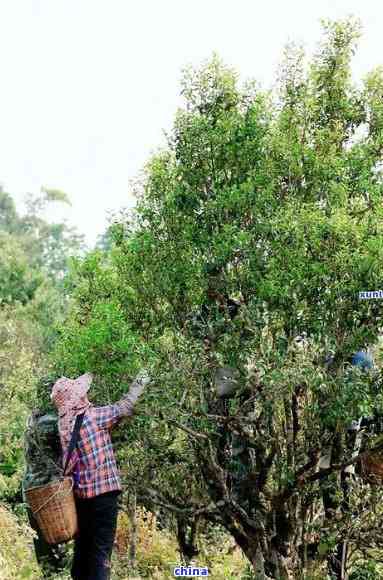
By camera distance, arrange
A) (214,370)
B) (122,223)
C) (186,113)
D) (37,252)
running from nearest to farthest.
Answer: (214,370)
(186,113)
(122,223)
(37,252)

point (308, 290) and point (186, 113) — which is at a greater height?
point (186, 113)

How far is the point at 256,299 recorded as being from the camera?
5.47 m

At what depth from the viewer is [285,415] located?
622 centimetres

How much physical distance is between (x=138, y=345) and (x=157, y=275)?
698mm

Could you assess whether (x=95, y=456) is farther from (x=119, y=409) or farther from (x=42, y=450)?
(x=42, y=450)

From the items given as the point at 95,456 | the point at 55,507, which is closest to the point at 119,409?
the point at 95,456

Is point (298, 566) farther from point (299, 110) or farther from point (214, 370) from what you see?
point (299, 110)

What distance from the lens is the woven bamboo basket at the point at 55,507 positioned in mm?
4914

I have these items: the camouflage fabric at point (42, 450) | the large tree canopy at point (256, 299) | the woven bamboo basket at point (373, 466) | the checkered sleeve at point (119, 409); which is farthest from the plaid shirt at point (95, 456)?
the woven bamboo basket at point (373, 466)

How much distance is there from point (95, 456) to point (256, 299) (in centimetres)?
149

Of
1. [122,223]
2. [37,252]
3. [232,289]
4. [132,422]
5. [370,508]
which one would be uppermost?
[37,252]

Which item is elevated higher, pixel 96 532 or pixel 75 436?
pixel 75 436

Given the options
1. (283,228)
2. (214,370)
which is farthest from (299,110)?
(214,370)

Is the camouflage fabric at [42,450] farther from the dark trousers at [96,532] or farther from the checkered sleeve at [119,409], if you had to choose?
A: the checkered sleeve at [119,409]
